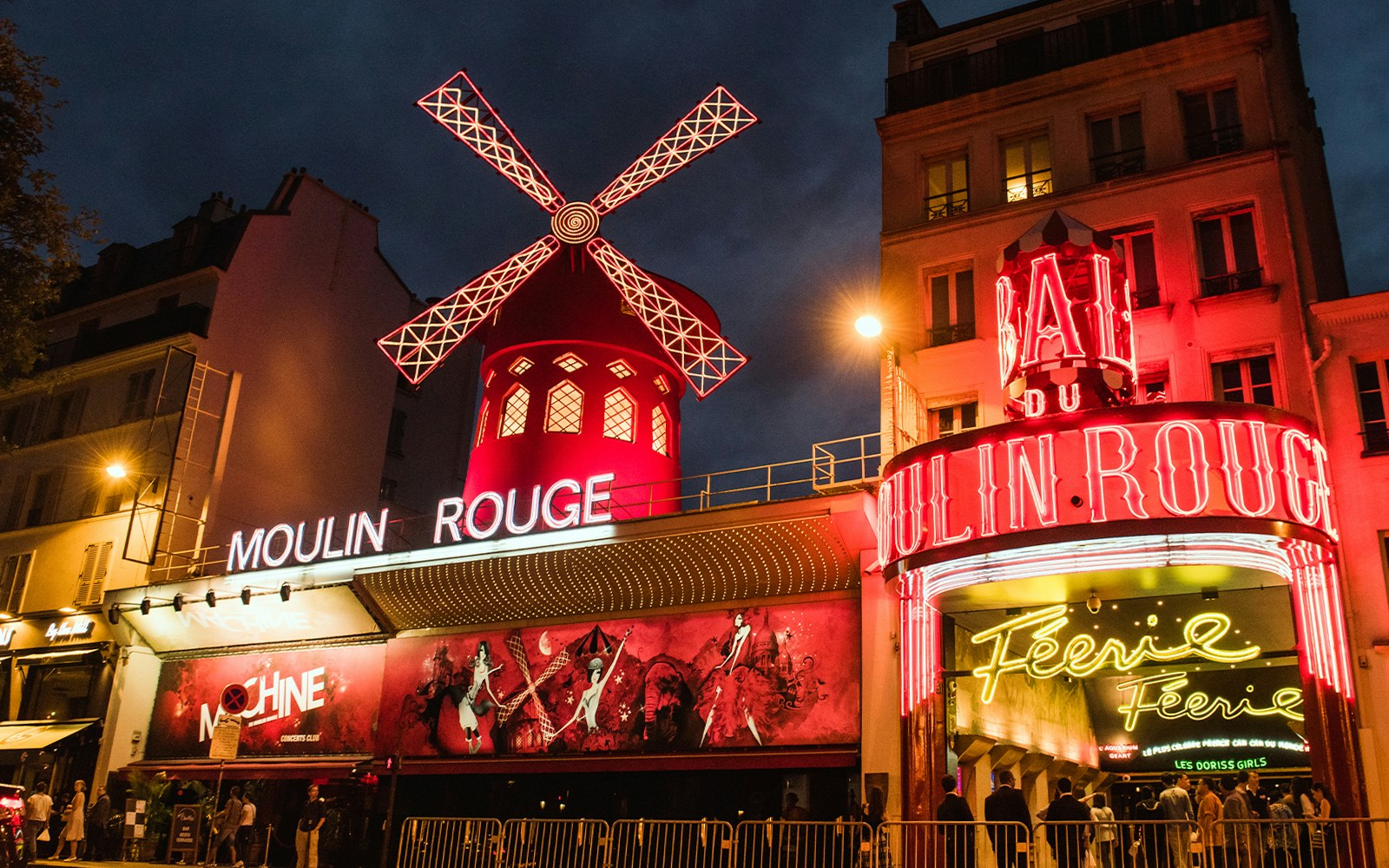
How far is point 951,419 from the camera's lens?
46.3ft

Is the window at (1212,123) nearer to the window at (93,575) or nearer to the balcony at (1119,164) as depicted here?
the balcony at (1119,164)

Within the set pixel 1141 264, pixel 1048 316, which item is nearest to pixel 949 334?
pixel 1141 264

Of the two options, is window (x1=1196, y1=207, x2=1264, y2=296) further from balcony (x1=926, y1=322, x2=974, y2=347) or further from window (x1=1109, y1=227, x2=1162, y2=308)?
balcony (x1=926, y1=322, x2=974, y2=347)

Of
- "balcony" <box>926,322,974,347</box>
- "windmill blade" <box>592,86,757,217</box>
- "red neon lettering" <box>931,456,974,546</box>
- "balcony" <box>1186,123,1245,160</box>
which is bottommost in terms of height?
"red neon lettering" <box>931,456,974,546</box>

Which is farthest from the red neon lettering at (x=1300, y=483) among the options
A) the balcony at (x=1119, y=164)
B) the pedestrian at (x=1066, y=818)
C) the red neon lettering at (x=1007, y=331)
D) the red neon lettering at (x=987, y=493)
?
the balcony at (x=1119, y=164)

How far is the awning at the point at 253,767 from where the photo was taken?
17.5 metres

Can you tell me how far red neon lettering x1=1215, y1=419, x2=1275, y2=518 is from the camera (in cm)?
1030

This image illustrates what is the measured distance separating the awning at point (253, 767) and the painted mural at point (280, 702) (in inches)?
5.6

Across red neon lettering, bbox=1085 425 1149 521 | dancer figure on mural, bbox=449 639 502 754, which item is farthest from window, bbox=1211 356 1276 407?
dancer figure on mural, bbox=449 639 502 754

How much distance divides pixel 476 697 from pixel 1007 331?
9126 mm

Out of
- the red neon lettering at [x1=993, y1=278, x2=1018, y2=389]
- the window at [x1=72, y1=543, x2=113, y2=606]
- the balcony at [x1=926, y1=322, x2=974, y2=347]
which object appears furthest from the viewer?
the window at [x1=72, y1=543, x2=113, y2=606]

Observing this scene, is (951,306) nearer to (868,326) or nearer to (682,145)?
(868,326)

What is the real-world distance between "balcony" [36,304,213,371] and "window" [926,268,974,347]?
46.9 ft

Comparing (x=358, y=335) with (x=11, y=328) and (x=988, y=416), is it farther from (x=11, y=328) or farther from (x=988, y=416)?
(x=988, y=416)
